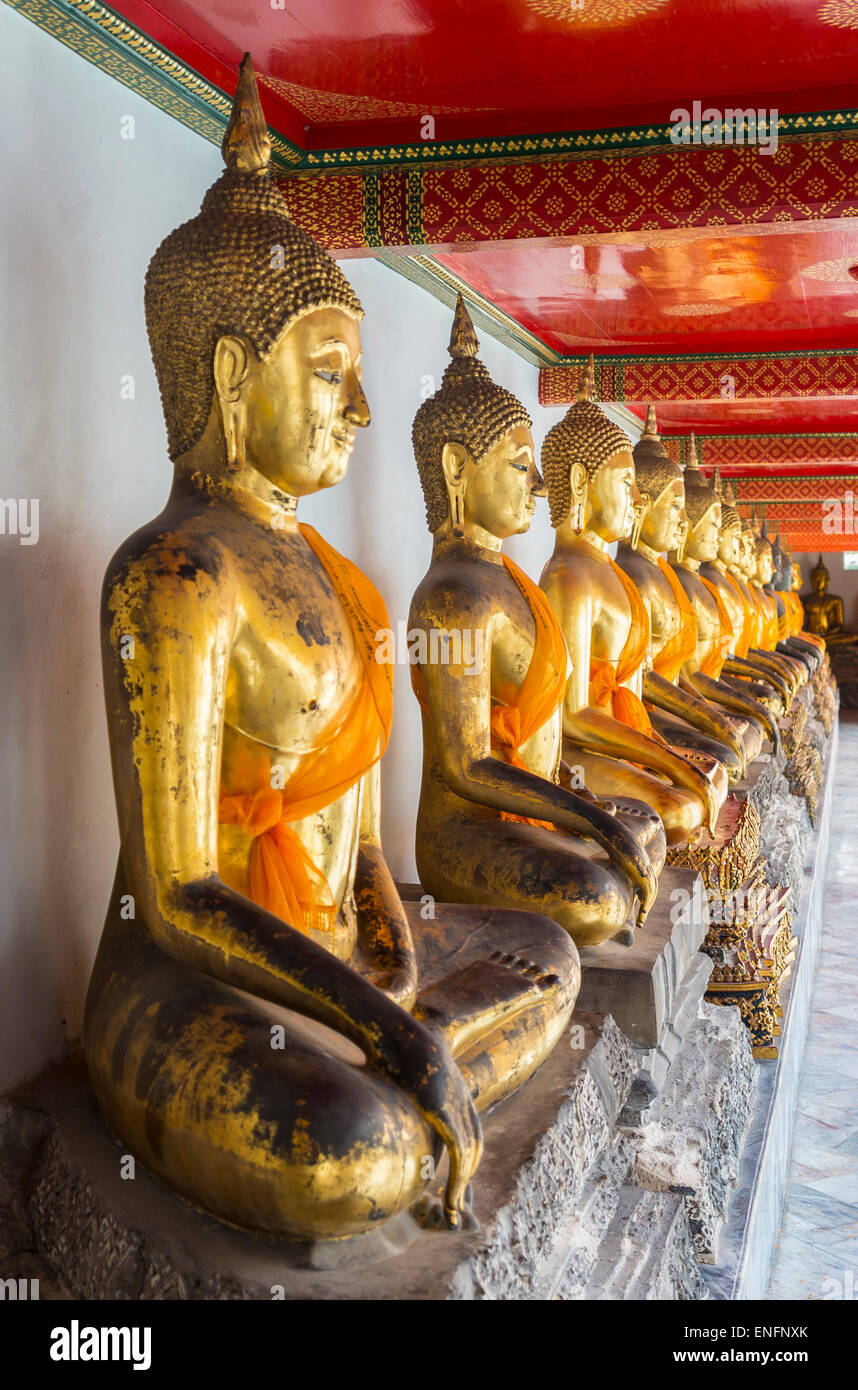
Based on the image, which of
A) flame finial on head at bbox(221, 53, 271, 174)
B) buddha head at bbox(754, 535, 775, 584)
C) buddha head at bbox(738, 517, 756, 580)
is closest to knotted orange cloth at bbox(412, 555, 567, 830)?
flame finial on head at bbox(221, 53, 271, 174)

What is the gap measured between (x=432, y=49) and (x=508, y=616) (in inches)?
52.3

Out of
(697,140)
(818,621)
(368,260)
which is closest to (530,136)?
(697,140)

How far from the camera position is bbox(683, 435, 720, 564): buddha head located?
712cm

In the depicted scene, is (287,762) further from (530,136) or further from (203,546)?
(530,136)

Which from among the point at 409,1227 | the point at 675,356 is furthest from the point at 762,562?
the point at 409,1227

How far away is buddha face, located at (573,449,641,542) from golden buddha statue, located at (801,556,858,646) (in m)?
17.2

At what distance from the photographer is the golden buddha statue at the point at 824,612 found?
2095cm

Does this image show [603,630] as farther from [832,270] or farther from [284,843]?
[284,843]

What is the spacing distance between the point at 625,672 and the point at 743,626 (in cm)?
437

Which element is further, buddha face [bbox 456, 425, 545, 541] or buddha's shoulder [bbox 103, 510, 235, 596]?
buddha face [bbox 456, 425, 545, 541]

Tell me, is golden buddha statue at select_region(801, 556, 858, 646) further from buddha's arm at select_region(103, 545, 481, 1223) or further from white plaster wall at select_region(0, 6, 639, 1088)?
buddha's arm at select_region(103, 545, 481, 1223)

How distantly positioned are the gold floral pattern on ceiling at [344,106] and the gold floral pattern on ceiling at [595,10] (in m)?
0.46

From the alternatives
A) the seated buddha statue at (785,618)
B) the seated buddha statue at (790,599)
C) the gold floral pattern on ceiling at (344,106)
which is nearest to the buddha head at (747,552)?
the seated buddha statue at (785,618)

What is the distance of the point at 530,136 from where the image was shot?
3.04 meters
